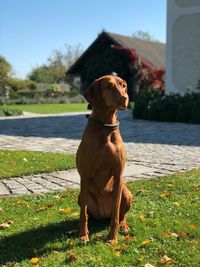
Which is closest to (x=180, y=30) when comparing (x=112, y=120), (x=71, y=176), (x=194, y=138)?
(x=194, y=138)

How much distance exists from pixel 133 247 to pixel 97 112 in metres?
1.27

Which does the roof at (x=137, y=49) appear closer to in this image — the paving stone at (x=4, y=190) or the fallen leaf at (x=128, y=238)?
the paving stone at (x=4, y=190)

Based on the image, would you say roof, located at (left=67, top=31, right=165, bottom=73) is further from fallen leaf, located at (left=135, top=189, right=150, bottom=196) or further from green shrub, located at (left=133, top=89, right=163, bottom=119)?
fallen leaf, located at (left=135, top=189, right=150, bottom=196)

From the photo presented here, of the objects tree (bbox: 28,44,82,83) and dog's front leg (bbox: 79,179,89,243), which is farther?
tree (bbox: 28,44,82,83)

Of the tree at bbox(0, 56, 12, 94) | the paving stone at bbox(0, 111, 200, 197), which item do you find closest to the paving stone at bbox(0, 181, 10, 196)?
the paving stone at bbox(0, 111, 200, 197)

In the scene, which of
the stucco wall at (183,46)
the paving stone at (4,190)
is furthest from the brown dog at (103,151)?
the stucco wall at (183,46)

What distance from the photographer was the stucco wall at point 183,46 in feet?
63.8

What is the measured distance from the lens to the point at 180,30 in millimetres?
19891

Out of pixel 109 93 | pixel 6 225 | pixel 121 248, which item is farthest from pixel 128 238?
pixel 109 93

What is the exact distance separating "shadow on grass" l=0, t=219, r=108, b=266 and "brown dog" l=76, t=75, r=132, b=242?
282mm

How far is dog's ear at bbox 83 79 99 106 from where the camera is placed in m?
3.76

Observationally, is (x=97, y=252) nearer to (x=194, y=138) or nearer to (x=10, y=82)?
(x=194, y=138)

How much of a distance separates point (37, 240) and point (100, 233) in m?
0.62

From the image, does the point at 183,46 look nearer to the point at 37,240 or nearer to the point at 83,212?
the point at 83,212
